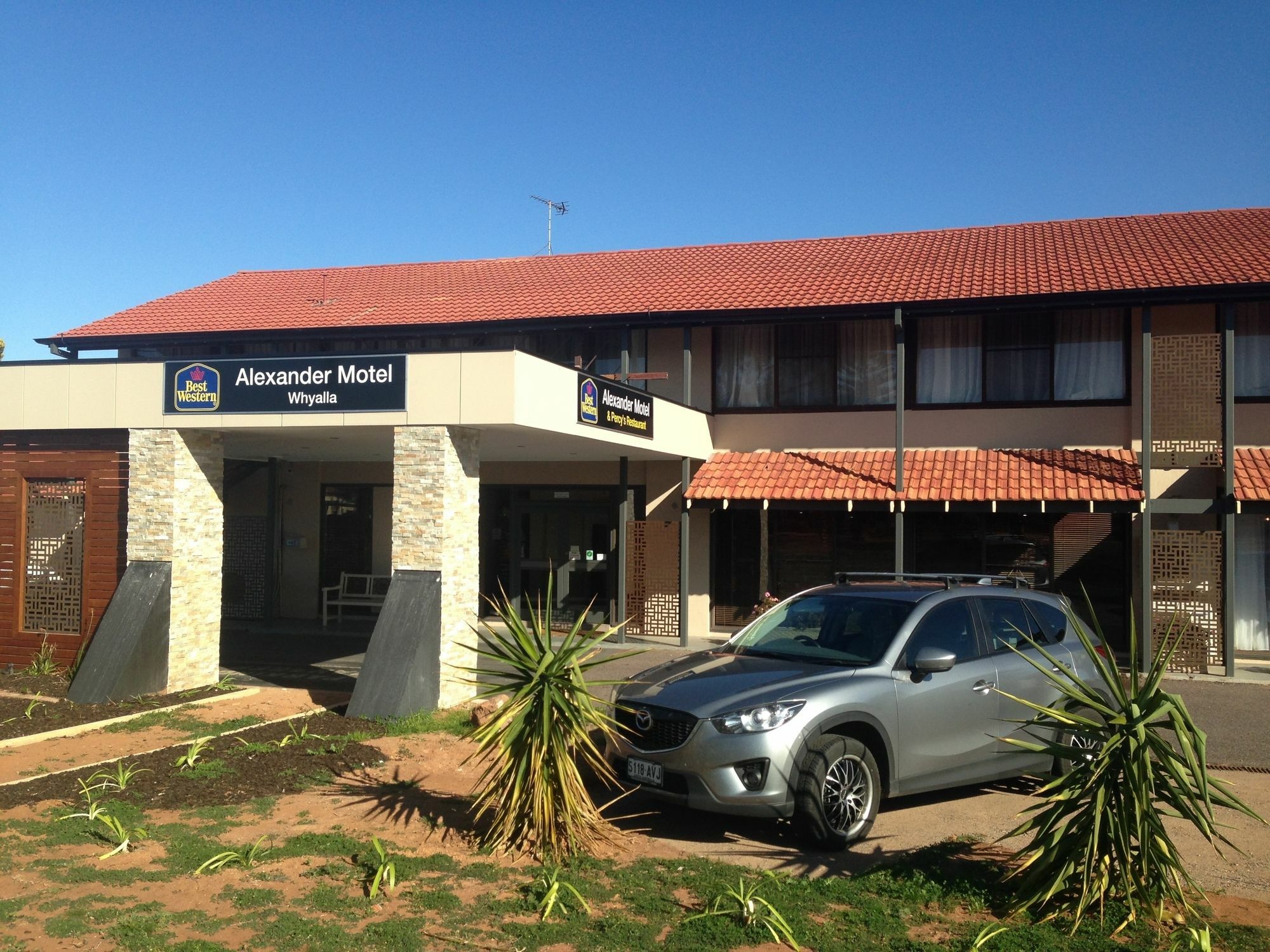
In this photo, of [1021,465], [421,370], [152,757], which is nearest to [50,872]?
[152,757]

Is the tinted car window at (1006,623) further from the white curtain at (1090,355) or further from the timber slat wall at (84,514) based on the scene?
the timber slat wall at (84,514)

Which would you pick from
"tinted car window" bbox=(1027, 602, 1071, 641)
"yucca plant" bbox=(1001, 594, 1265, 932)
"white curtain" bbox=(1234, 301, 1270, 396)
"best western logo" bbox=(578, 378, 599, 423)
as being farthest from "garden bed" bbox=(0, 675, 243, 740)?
"white curtain" bbox=(1234, 301, 1270, 396)

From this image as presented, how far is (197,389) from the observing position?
12117 millimetres

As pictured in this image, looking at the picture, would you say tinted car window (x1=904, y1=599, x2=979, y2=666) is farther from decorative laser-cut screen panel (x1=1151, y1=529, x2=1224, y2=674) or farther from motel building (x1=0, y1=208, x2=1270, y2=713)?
decorative laser-cut screen panel (x1=1151, y1=529, x2=1224, y2=674)

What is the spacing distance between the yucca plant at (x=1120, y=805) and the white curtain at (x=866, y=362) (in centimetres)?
1218

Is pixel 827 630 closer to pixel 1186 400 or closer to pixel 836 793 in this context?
pixel 836 793

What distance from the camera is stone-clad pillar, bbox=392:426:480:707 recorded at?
11.2 meters

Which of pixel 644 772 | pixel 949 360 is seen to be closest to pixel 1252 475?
pixel 949 360

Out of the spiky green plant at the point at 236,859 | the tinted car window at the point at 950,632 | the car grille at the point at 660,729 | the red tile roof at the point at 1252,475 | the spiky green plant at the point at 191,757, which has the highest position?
the red tile roof at the point at 1252,475

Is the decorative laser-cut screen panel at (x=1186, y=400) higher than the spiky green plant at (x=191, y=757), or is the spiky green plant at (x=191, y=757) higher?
the decorative laser-cut screen panel at (x=1186, y=400)

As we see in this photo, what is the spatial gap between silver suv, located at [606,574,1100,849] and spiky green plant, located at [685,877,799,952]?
3.25 feet

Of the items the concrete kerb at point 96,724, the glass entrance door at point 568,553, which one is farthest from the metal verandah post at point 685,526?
the concrete kerb at point 96,724

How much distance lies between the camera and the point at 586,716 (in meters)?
6.45

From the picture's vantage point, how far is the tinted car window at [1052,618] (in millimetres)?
8398
